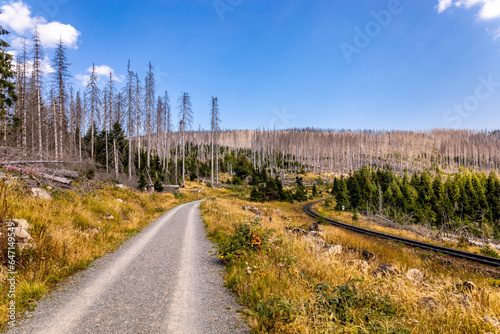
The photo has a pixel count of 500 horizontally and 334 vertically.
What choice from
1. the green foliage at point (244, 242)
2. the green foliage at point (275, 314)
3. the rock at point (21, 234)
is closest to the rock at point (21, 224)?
the rock at point (21, 234)

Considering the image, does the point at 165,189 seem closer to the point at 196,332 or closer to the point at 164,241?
the point at 164,241

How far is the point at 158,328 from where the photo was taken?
357 cm

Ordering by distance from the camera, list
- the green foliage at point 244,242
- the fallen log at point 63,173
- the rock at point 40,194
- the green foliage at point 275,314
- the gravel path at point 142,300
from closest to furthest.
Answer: the green foliage at point 275,314 < the gravel path at point 142,300 < the green foliage at point 244,242 < the rock at point 40,194 < the fallen log at point 63,173

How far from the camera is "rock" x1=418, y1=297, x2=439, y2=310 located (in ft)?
12.9

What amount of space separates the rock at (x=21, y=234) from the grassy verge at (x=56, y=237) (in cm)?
16

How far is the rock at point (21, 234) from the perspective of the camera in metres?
5.47

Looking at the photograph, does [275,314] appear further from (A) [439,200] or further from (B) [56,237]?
(A) [439,200]

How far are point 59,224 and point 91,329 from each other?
5.83 metres

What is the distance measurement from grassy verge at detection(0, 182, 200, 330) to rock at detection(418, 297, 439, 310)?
280 inches

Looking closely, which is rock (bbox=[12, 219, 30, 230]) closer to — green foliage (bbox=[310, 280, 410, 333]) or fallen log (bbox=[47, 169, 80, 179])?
fallen log (bbox=[47, 169, 80, 179])

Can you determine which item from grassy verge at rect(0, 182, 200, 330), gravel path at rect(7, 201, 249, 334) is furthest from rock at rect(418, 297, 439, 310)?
grassy verge at rect(0, 182, 200, 330)

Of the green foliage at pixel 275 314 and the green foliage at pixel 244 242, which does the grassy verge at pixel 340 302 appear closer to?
the green foliage at pixel 275 314

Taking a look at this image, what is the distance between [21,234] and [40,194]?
4510mm

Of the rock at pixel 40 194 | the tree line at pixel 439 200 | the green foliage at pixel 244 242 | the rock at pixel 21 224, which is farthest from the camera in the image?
the tree line at pixel 439 200
